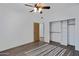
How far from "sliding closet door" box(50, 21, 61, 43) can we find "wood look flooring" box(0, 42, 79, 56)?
87 mm

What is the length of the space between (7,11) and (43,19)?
0.59m

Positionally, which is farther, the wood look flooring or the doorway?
the doorway

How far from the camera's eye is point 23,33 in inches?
75.7

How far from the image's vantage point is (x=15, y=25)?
1836 millimetres

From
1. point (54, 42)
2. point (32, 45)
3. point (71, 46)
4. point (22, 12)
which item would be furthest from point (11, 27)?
point (71, 46)

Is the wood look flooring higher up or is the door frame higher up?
the door frame

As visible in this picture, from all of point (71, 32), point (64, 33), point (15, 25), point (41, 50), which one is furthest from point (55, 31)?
point (15, 25)

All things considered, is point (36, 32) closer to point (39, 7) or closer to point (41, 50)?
point (41, 50)

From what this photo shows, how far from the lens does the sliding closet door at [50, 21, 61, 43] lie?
1.91 metres

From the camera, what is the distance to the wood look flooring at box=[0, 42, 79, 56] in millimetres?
1820

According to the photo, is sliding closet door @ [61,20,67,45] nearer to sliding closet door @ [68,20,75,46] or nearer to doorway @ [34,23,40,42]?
sliding closet door @ [68,20,75,46]

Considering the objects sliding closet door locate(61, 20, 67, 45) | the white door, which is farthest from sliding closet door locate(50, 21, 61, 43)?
the white door

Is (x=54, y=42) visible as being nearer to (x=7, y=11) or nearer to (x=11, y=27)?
(x=11, y=27)

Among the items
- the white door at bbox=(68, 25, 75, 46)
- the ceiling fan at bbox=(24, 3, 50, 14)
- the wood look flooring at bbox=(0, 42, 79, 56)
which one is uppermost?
the ceiling fan at bbox=(24, 3, 50, 14)
